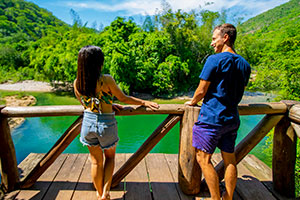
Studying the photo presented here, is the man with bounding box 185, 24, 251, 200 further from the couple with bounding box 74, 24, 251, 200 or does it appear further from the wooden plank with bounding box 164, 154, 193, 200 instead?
the wooden plank with bounding box 164, 154, 193, 200

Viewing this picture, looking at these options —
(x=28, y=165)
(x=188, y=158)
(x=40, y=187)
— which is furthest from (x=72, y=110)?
(x=28, y=165)

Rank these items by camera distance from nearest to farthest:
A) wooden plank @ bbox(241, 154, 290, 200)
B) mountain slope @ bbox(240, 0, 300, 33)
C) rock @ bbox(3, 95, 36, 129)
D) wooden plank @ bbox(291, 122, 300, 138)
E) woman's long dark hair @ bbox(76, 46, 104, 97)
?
woman's long dark hair @ bbox(76, 46, 104, 97) < wooden plank @ bbox(291, 122, 300, 138) < wooden plank @ bbox(241, 154, 290, 200) < rock @ bbox(3, 95, 36, 129) < mountain slope @ bbox(240, 0, 300, 33)

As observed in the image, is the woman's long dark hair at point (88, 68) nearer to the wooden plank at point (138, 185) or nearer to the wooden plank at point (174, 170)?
the wooden plank at point (138, 185)

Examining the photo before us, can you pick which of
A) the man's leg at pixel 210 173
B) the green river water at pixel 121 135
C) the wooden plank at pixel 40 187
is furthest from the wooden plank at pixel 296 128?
the green river water at pixel 121 135

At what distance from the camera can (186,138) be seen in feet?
5.57

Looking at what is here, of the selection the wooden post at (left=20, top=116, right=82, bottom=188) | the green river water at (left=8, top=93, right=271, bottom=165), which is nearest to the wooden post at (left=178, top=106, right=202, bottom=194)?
the wooden post at (left=20, top=116, right=82, bottom=188)

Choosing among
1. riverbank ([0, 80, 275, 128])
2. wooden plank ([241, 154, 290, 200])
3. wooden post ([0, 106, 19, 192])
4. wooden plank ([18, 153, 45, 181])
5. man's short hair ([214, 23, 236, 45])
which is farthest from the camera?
riverbank ([0, 80, 275, 128])

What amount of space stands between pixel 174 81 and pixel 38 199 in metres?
12.4

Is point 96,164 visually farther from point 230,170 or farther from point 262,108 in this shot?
point 262,108

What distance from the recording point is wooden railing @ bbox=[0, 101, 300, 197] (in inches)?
65.9

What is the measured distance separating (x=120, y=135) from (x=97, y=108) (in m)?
7.15

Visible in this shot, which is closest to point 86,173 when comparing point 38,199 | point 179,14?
point 38,199

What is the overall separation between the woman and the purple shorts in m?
0.51

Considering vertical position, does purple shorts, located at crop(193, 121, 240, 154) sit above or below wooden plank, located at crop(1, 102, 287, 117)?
below
